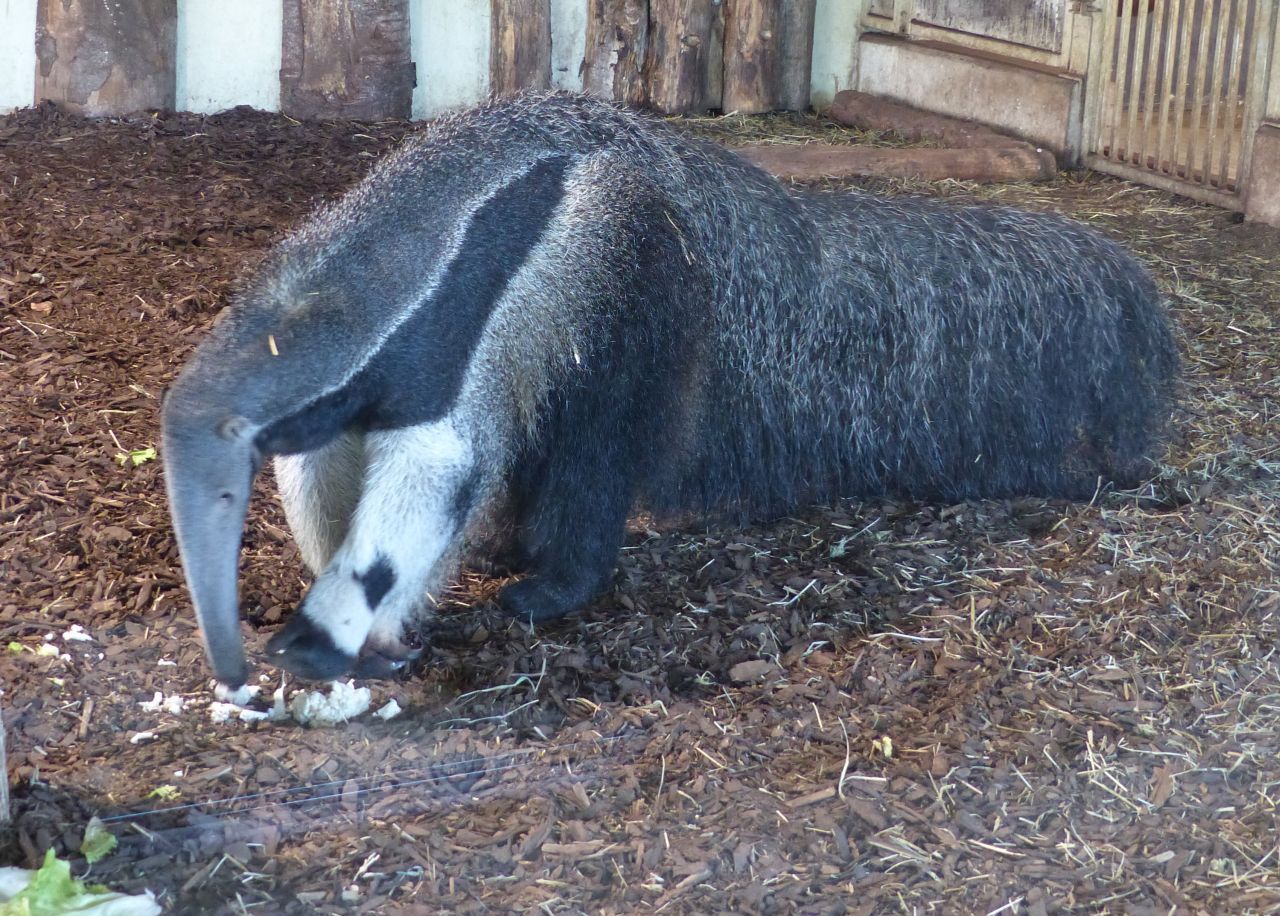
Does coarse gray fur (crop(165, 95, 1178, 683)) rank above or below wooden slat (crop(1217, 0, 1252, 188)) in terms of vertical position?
below

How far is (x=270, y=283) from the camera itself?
3.62 m

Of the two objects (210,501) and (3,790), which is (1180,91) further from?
(3,790)

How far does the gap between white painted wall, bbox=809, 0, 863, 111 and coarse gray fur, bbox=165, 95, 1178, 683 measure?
5.64 metres

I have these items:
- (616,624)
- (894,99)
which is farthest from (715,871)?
(894,99)

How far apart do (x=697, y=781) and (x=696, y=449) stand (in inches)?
63.0

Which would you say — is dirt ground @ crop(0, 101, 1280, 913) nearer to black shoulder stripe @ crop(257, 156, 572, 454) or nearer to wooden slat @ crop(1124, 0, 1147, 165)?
black shoulder stripe @ crop(257, 156, 572, 454)

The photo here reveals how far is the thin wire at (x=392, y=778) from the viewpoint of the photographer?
10.2 feet

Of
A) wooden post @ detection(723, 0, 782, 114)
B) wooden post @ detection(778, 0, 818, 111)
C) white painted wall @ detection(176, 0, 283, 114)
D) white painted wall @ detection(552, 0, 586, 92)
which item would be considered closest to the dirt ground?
white painted wall @ detection(176, 0, 283, 114)

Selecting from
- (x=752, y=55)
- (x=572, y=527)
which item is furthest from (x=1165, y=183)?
(x=572, y=527)

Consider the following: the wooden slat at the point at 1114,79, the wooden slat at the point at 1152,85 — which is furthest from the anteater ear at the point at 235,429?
the wooden slat at the point at 1114,79

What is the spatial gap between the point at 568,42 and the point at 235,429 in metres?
6.97

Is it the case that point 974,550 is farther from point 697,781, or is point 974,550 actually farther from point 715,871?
point 715,871

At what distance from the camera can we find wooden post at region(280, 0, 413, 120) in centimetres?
861

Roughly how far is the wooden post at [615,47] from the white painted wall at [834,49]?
62.9 inches
